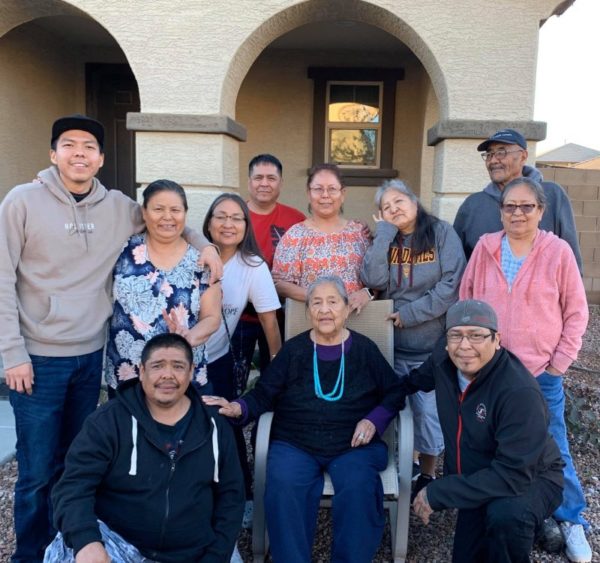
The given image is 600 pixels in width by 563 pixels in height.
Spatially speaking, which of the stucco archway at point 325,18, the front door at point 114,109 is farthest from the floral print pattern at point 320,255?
the front door at point 114,109

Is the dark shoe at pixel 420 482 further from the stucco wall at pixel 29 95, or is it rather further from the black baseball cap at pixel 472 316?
the stucco wall at pixel 29 95

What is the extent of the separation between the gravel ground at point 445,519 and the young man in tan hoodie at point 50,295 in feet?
2.43

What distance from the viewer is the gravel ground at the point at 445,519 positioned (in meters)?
2.87

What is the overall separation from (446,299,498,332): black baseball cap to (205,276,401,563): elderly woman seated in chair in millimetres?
566

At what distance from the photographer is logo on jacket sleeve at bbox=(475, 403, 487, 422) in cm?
236

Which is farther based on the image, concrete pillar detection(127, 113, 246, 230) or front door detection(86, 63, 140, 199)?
front door detection(86, 63, 140, 199)

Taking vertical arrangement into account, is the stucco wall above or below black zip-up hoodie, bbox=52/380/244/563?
above

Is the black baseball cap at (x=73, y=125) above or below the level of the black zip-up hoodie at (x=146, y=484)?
above

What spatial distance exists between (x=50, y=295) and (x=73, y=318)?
13cm

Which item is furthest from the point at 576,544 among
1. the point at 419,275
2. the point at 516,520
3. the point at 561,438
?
the point at 419,275

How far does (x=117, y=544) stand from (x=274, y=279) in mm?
1526

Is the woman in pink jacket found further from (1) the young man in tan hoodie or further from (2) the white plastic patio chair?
(1) the young man in tan hoodie

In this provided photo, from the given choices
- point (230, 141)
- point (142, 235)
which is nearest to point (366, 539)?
point (142, 235)

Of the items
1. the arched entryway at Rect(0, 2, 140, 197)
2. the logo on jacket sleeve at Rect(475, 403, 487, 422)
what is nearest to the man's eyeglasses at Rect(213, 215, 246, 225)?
the logo on jacket sleeve at Rect(475, 403, 487, 422)
